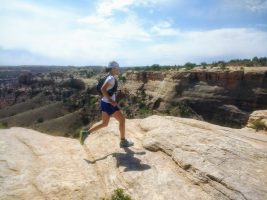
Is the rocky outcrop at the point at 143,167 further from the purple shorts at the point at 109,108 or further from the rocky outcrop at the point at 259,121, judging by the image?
the rocky outcrop at the point at 259,121

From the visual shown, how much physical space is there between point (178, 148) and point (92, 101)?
75.0m

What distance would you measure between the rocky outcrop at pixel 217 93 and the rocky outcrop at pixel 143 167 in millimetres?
52148

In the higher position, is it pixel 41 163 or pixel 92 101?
pixel 41 163

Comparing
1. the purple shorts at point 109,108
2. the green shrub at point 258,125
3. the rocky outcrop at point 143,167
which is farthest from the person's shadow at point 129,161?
the green shrub at point 258,125

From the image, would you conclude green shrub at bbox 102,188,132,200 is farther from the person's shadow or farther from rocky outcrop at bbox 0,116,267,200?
the person's shadow

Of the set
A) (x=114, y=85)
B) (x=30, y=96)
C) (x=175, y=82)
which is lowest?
(x=30, y=96)

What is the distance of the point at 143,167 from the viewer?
713cm

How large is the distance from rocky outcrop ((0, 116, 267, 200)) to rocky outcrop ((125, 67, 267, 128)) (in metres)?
52.1

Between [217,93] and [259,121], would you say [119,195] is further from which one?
[217,93]

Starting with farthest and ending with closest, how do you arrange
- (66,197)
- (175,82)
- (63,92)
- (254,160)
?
1. (63,92)
2. (175,82)
3. (254,160)
4. (66,197)

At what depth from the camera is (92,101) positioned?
81.8 metres

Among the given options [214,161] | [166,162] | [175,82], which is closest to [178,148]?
[166,162]

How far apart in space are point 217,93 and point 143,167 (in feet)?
196

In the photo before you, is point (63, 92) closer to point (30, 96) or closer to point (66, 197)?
point (30, 96)
